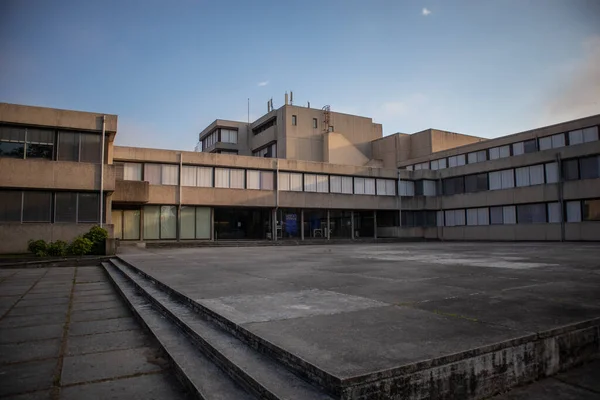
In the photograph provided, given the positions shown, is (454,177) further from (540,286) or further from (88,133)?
(540,286)

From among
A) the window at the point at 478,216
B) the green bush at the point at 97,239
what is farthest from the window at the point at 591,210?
the green bush at the point at 97,239

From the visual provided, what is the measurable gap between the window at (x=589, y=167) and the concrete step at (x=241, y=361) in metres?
36.1

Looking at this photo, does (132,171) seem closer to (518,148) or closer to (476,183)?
(476,183)

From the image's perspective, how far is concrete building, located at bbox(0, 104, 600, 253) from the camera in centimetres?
2023

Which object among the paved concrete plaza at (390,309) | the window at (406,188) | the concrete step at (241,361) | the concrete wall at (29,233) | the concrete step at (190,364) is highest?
the window at (406,188)

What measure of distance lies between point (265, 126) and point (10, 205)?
39.6 m

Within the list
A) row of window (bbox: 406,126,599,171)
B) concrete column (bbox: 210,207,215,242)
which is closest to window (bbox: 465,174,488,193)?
row of window (bbox: 406,126,599,171)

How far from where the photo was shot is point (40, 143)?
20469mm

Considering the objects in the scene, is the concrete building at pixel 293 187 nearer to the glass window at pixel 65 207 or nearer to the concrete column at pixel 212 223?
the glass window at pixel 65 207

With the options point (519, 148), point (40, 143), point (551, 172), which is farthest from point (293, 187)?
point (519, 148)

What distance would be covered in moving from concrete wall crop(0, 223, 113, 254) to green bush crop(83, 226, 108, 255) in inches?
88.9

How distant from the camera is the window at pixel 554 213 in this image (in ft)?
108

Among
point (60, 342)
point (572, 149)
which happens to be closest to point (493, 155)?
point (572, 149)

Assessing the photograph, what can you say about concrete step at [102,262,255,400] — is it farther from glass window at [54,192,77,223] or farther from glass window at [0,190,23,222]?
glass window at [0,190,23,222]
